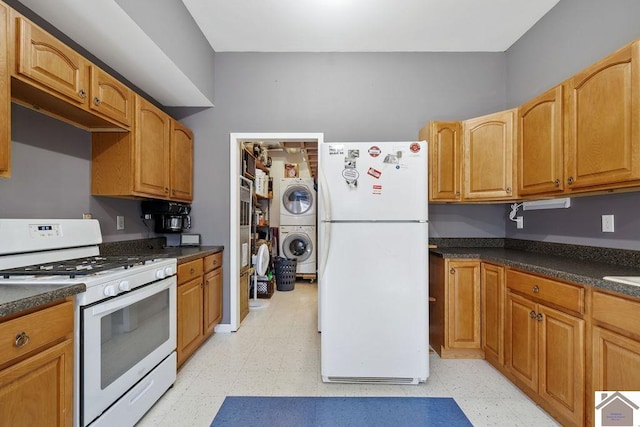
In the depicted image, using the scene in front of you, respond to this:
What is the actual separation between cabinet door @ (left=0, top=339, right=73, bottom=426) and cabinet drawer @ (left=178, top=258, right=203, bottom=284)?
0.95 meters

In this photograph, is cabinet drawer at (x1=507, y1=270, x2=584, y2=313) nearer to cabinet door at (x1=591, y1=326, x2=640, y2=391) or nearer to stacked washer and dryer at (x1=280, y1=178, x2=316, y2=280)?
cabinet door at (x1=591, y1=326, x2=640, y2=391)

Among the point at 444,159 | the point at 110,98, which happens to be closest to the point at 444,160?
the point at 444,159

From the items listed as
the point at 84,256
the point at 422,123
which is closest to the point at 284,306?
the point at 84,256

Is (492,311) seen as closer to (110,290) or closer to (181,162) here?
(110,290)

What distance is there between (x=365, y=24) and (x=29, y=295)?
282 cm

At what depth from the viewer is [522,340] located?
6.20 ft

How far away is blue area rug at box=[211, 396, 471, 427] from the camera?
168cm

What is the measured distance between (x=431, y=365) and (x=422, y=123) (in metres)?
2.19

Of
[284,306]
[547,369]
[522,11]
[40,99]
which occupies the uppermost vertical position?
[522,11]

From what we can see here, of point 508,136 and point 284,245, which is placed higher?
point 508,136

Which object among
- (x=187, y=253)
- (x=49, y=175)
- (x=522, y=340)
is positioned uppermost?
(x=49, y=175)

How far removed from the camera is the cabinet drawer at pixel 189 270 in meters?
2.13

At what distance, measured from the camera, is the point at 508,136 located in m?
2.39

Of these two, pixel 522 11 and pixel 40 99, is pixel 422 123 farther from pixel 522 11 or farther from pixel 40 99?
pixel 40 99
